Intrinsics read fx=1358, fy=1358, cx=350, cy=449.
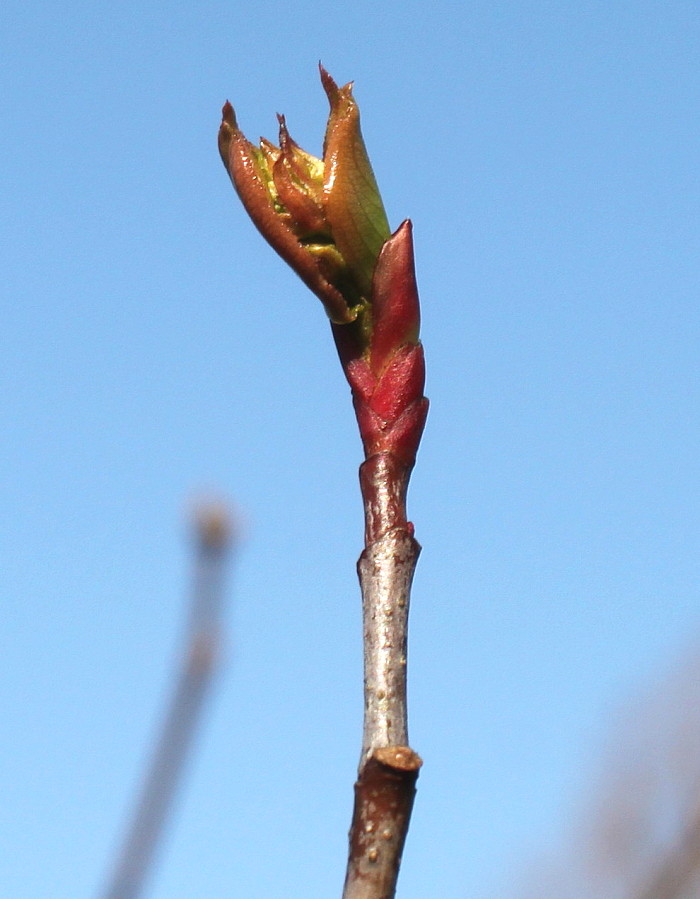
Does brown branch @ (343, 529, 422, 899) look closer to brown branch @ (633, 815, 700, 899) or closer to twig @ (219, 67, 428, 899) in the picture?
twig @ (219, 67, 428, 899)

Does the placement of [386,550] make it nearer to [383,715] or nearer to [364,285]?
[383,715]

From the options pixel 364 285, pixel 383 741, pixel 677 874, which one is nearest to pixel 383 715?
pixel 383 741

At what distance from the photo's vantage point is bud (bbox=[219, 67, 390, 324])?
1.52 metres

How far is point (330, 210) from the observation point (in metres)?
1.52

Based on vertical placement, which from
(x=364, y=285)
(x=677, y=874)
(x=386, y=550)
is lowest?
(x=677, y=874)

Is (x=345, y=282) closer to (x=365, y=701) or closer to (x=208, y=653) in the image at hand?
(x=365, y=701)

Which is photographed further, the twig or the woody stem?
the twig

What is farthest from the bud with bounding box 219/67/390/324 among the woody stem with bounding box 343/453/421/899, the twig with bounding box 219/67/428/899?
the woody stem with bounding box 343/453/421/899

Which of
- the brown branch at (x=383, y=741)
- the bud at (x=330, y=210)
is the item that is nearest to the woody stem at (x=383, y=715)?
the brown branch at (x=383, y=741)

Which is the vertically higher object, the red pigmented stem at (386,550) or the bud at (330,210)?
the bud at (330,210)

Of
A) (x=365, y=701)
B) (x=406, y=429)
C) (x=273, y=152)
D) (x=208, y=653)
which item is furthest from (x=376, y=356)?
(x=208, y=653)

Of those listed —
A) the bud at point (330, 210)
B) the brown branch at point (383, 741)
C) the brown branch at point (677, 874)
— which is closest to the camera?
the brown branch at point (383, 741)

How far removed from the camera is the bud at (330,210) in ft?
4.99

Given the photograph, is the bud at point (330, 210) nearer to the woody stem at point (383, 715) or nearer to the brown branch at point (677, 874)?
the woody stem at point (383, 715)
